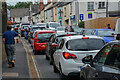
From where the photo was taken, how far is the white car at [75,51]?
8500 millimetres

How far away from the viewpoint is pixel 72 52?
28.1 ft

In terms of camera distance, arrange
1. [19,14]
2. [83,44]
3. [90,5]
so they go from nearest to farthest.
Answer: [83,44] < [90,5] < [19,14]

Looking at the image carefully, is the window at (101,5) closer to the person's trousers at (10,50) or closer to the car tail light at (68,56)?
the person's trousers at (10,50)

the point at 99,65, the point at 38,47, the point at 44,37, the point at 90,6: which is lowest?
the point at 38,47

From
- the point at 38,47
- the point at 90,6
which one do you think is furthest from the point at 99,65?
the point at 90,6

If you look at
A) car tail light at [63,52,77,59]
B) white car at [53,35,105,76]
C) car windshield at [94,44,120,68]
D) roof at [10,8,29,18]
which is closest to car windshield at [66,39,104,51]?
white car at [53,35,105,76]

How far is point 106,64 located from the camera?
502 centimetres

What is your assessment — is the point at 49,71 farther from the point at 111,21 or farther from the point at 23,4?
the point at 23,4

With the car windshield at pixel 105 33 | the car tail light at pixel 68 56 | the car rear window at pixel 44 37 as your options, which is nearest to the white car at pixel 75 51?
the car tail light at pixel 68 56

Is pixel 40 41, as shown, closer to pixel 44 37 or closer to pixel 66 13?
pixel 44 37

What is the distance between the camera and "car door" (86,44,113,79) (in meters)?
5.12

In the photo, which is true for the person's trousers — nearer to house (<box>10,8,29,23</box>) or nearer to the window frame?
the window frame

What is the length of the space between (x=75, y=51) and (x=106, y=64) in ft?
11.8

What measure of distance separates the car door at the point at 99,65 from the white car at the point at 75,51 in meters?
2.53
